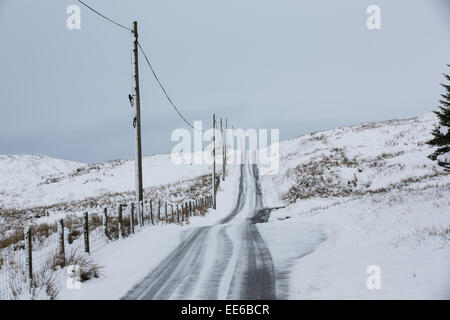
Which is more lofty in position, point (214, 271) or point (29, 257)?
point (29, 257)

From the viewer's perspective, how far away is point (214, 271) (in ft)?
24.1

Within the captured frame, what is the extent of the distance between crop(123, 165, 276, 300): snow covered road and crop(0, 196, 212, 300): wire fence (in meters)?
2.12

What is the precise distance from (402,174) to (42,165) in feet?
297

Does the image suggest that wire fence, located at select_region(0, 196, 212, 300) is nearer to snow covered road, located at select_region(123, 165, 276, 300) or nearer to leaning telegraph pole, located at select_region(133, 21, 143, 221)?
leaning telegraph pole, located at select_region(133, 21, 143, 221)

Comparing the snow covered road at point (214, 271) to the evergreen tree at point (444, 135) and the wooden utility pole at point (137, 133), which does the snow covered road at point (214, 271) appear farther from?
the evergreen tree at point (444, 135)

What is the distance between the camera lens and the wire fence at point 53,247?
6.56 m

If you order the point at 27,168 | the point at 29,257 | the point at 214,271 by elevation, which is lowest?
the point at 27,168

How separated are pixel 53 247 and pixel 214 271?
6.88 m

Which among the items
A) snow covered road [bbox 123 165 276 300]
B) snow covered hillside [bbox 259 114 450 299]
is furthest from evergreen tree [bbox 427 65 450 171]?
snow covered road [bbox 123 165 276 300]

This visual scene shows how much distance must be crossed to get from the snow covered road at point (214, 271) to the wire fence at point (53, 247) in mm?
2117

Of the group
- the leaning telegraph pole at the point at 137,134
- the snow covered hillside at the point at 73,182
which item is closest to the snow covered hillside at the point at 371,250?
the leaning telegraph pole at the point at 137,134

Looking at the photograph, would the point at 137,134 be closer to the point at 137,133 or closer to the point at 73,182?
the point at 137,133

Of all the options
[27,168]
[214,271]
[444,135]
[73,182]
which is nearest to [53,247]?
[214,271]

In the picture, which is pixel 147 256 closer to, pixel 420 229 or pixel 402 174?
pixel 420 229
